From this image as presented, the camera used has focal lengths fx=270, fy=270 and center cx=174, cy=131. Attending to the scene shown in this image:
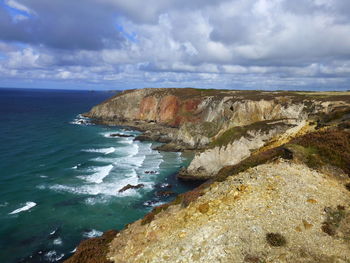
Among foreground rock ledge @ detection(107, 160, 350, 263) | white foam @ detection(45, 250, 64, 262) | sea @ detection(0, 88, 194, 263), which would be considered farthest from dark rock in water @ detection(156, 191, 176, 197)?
foreground rock ledge @ detection(107, 160, 350, 263)

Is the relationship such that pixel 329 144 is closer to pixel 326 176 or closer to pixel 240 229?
pixel 326 176

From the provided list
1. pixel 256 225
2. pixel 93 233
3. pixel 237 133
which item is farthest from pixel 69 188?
pixel 256 225

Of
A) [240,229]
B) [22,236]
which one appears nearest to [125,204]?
[22,236]

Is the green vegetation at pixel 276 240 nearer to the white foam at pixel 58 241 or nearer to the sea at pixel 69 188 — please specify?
the sea at pixel 69 188

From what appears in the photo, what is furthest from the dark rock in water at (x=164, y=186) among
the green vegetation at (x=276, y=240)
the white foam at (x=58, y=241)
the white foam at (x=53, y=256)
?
the green vegetation at (x=276, y=240)

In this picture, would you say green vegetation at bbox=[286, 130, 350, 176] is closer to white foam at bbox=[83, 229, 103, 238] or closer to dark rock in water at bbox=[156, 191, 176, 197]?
white foam at bbox=[83, 229, 103, 238]

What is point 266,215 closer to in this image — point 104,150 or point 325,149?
point 325,149
